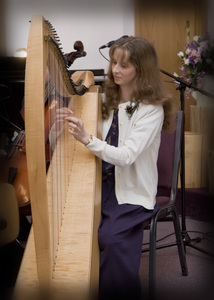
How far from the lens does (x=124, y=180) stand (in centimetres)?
150

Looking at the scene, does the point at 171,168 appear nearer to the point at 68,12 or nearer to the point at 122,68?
the point at 122,68

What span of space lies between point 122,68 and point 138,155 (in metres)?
0.37

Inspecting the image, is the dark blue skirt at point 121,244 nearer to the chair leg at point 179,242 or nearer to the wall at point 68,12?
the chair leg at point 179,242

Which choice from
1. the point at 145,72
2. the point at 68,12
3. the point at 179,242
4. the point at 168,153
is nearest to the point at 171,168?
the point at 168,153

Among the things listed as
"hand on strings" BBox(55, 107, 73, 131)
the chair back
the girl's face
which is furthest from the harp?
the chair back

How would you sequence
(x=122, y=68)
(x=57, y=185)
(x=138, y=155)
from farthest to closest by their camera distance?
(x=122, y=68) < (x=138, y=155) < (x=57, y=185)

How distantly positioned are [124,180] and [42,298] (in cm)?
118

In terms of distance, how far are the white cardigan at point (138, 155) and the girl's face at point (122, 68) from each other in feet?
0.41

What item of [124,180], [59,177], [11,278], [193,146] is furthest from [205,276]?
[193,146]

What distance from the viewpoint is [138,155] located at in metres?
1.45

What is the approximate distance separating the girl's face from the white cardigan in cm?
12

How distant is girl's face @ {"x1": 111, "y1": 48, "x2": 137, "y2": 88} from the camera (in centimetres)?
156

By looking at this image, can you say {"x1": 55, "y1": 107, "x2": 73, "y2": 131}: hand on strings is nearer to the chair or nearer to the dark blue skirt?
the dark blue skirt

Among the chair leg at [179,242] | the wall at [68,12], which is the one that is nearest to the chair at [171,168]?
the chair leg at [179,242]
